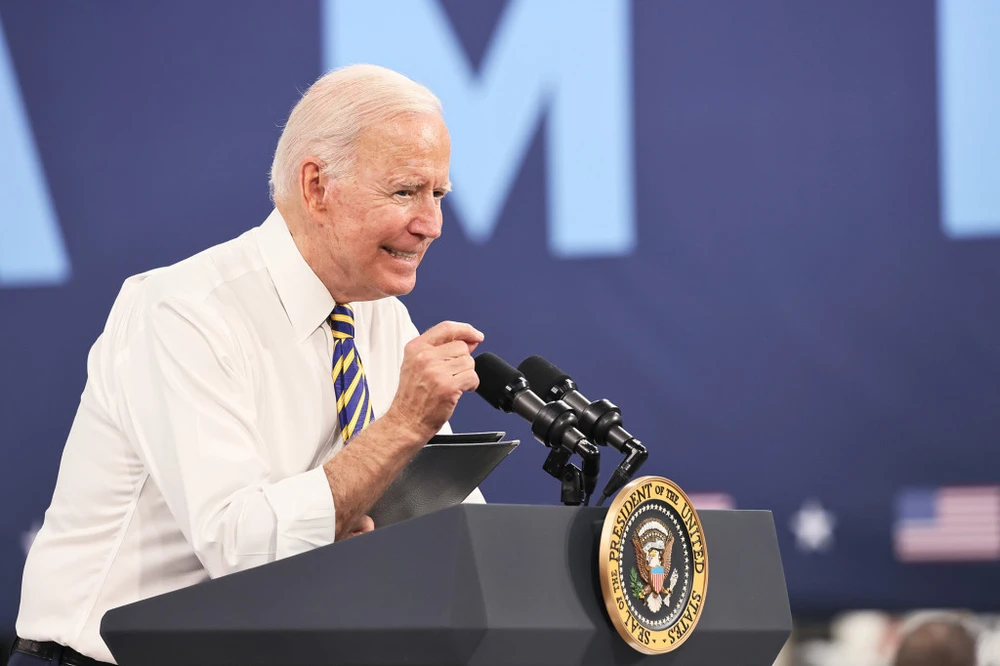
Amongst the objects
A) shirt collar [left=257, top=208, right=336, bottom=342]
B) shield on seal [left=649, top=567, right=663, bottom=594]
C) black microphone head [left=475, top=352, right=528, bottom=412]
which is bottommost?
shield on seal [left=649, top=567, right=663, bottom=594]

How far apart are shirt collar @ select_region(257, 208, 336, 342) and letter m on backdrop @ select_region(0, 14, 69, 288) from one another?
1.48m

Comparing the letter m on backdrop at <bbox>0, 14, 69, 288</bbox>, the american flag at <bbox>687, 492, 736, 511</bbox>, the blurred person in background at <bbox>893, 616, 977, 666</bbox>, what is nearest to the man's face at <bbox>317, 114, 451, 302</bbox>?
the american flag at <bbox>687, 492, 736, 511</bbox>

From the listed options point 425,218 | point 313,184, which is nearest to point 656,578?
point 425,218

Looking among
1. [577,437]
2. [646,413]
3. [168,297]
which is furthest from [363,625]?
[646,413]

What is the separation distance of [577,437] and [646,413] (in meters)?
1.58

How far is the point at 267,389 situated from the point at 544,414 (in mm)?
488

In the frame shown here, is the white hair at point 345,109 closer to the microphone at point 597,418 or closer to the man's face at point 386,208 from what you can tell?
the man's face at point 386,208

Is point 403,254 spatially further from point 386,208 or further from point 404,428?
point 404,428

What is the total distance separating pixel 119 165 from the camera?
3.07 metres

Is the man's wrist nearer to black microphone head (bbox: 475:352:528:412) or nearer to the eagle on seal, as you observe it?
black microphone head (bbox: 475:352:528:412)

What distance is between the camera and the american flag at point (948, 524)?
9.01 ft

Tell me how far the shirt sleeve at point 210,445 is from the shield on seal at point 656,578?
41cm

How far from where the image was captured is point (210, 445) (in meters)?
1.43

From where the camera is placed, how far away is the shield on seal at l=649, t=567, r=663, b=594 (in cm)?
121
